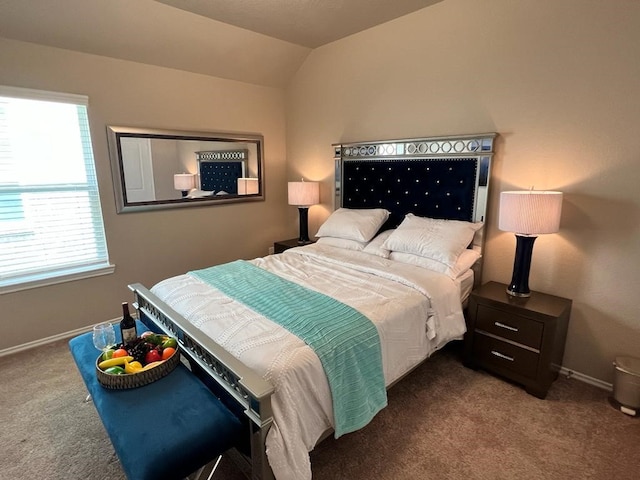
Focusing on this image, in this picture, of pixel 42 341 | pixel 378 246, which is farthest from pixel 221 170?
pixel 42 341

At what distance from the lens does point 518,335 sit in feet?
7.35

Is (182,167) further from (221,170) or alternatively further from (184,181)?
(221,170)

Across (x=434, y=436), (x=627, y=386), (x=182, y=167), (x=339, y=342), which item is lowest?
(x=434, y=436)

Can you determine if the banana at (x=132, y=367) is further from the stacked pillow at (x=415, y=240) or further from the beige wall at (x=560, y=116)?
the beige wall at (x=560, y=116)

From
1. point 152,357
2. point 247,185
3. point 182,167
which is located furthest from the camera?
point 247,185

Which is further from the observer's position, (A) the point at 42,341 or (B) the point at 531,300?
(A) the point at 42,341

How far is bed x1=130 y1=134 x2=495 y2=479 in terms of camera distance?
1.44 m

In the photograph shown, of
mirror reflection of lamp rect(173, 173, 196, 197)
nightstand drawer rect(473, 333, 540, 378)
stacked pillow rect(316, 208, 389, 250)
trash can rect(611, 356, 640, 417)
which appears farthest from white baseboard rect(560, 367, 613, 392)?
mirror reflection of lamp rect(173, 173, 196, 197)

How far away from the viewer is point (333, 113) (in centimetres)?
372

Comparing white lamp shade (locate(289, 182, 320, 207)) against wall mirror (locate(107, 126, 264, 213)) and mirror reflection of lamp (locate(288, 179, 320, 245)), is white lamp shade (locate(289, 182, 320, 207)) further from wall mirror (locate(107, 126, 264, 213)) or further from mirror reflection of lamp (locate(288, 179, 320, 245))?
wall mirror (locate(107, 126, 264, 213))

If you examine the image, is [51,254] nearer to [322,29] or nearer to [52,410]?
[52,410]

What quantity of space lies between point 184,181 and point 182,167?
0.47 ft

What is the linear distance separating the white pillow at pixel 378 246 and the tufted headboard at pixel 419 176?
24cm

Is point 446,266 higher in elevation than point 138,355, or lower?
higher
